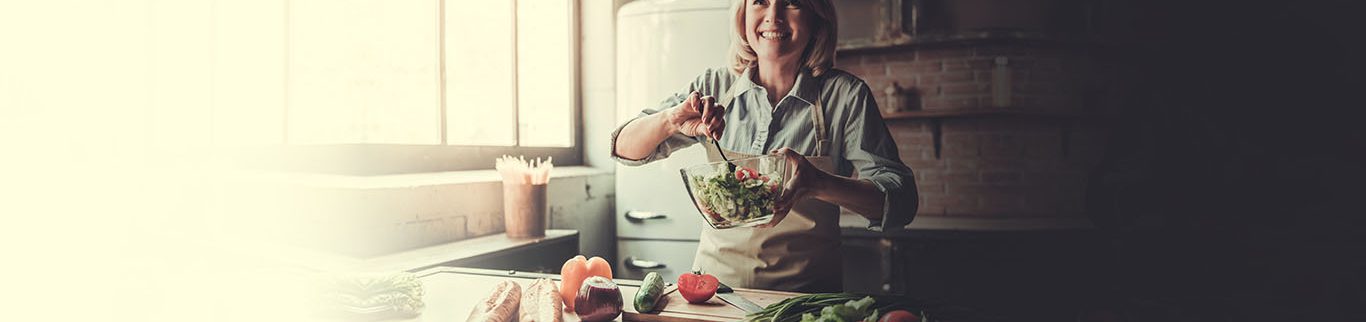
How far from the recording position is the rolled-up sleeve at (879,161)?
5.16ft

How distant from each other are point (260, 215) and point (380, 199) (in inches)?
12.3

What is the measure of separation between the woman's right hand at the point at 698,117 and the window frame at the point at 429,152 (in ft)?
4.18

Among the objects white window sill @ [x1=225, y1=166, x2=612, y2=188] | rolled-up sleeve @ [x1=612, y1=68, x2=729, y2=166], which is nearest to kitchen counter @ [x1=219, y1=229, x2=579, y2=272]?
white window sill @ [x1=225, y1=166, x2=612, y2=188]

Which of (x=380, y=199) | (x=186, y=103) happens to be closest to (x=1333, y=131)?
(x=380, y=199)

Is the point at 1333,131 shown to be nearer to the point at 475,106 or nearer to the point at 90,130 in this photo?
the point at 475,106

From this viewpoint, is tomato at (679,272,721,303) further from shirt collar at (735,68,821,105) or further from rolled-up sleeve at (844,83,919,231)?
shirt collar at (735,68,821,105)

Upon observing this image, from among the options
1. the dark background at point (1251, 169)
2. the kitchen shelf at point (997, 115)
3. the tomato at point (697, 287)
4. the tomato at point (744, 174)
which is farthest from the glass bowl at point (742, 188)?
the dark background at point (1251, 169)

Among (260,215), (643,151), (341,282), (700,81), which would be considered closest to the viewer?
(341,282)

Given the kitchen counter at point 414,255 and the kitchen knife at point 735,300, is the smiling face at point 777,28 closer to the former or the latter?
the kitchen knife at point 735,300

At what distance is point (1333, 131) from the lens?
3.93 meters

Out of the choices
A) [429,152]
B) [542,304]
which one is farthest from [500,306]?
[429,152]

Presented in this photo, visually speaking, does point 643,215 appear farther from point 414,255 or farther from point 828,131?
point 828,131

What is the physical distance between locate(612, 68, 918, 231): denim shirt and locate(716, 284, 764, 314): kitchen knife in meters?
0.33

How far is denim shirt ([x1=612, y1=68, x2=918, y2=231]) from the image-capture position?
161 cm
